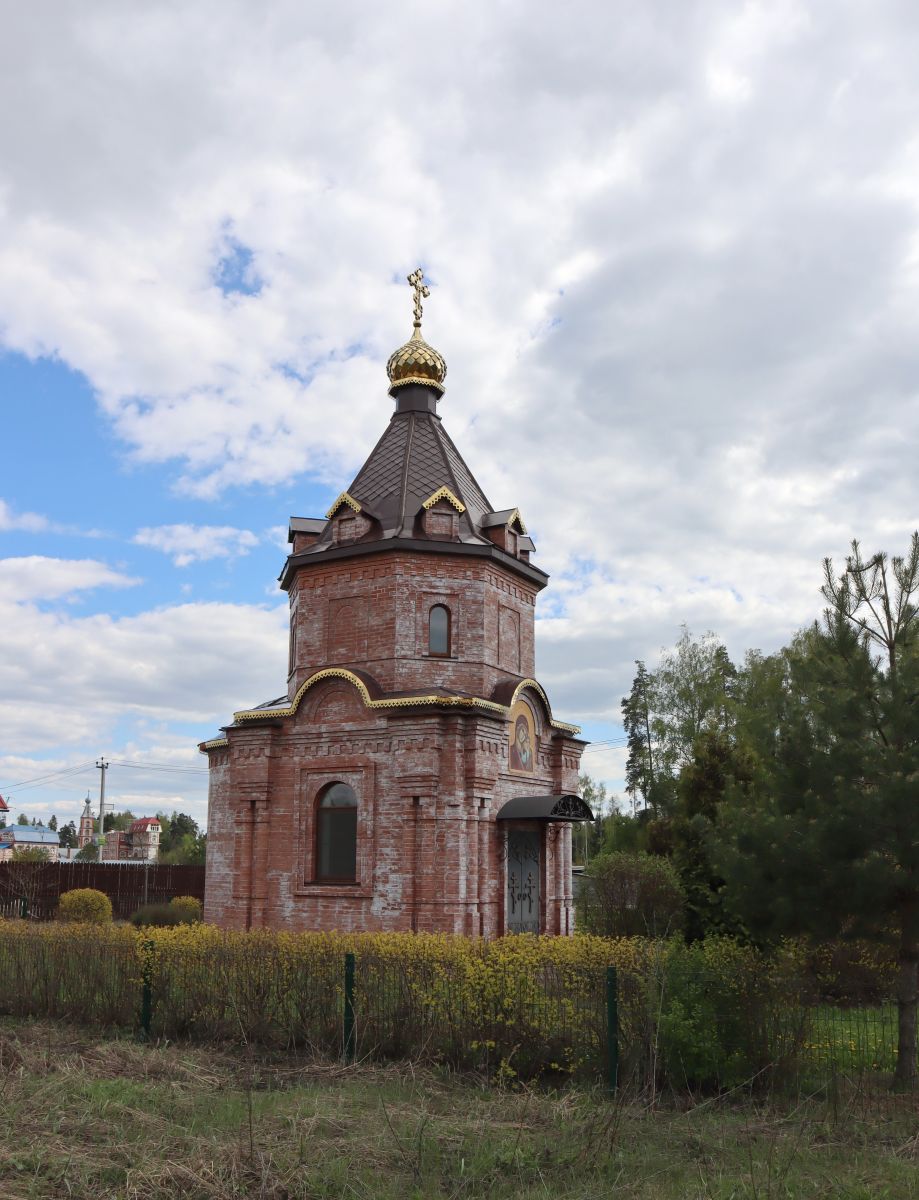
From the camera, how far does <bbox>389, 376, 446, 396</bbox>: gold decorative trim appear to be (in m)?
19.5

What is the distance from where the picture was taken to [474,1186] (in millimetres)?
6023

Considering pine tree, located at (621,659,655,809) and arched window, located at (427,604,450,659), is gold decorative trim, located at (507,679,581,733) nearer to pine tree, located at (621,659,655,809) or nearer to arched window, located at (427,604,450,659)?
arched window, located at (427,604,450,659)

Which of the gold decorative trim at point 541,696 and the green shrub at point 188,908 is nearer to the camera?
the gold decorative trim at point 541,696

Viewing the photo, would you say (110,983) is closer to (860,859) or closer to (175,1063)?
(175,1063)

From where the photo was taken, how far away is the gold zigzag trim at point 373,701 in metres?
15.2

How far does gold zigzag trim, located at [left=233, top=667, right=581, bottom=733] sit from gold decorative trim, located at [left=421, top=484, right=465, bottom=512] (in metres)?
3.13

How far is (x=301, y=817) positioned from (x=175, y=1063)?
7422mm

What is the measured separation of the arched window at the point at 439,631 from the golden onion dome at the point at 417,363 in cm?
516

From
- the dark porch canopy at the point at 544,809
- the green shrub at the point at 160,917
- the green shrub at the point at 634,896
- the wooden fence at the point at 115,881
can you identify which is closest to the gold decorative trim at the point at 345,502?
the dark porch canopy at the point at 544,809

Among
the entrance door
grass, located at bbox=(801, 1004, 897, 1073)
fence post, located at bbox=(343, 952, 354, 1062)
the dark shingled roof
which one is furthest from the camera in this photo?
the dark shingled roof

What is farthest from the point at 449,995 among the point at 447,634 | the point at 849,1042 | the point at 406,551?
the point at 406,551

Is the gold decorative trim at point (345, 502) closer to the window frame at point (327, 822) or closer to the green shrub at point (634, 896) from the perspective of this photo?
the window frame at point (327, 822)

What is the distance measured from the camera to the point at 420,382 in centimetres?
1956

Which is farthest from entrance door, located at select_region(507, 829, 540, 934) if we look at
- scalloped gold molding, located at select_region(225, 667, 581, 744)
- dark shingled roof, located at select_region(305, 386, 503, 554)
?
dark shingled roof, located at select_region(305, 386, 503, 554)
